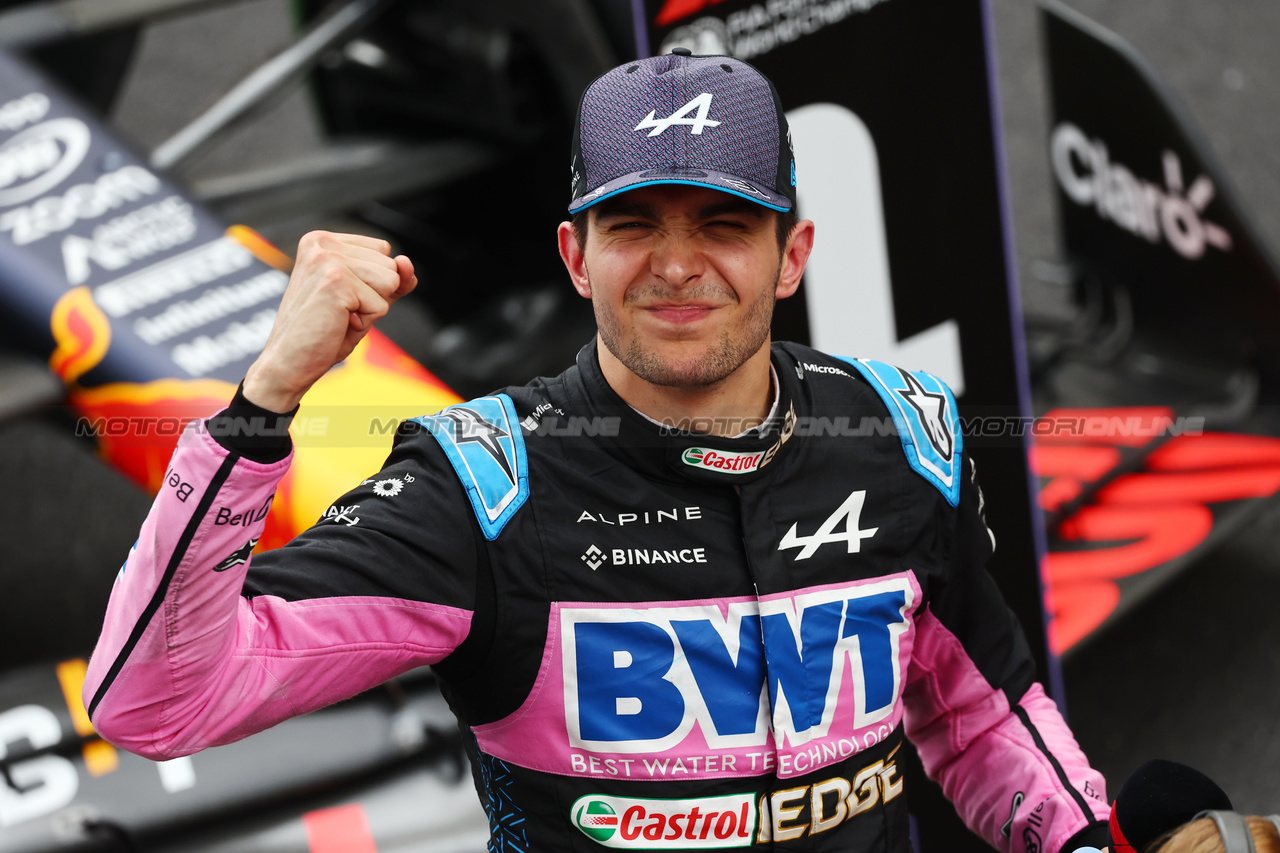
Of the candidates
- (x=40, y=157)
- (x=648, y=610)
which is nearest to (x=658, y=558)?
(x=648, y=610)

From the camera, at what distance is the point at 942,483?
134 centimetres

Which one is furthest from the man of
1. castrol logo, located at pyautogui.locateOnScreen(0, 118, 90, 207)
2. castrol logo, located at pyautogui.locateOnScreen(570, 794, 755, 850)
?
castrol logo, located at pyautogui.locateOnScreen(0, 118, 90, 207)

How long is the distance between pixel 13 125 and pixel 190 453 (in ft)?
5.80

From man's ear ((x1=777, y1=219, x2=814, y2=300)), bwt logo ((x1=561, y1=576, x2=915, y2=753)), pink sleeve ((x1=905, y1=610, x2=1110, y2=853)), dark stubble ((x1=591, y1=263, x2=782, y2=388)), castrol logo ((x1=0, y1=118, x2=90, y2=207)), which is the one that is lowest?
pink sleeve ((x1=905, y1=610, x2=1110, y2=853))

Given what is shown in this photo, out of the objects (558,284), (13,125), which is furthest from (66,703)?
(558,284)

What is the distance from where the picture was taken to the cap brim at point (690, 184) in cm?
114

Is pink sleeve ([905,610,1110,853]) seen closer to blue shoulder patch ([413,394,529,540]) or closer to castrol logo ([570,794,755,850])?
castrol logo ([570,794,755,850])

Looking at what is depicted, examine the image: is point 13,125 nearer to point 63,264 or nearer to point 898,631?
point 63,264

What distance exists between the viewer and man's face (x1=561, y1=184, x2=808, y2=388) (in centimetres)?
117

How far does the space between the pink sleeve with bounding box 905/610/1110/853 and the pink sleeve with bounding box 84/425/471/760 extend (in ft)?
2.18

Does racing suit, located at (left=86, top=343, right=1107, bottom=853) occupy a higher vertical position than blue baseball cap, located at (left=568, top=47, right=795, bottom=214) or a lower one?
lower

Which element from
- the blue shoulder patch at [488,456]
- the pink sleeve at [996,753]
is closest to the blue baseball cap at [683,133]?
the blue shoulder patch at [488,456]

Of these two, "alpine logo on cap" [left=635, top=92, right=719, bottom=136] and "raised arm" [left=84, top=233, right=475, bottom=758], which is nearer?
"raised arm" [left=84, top=233, right=475, bottom=758]

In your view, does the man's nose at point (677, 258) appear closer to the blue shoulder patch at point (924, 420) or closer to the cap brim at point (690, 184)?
the cap brim at point (690, 184)
